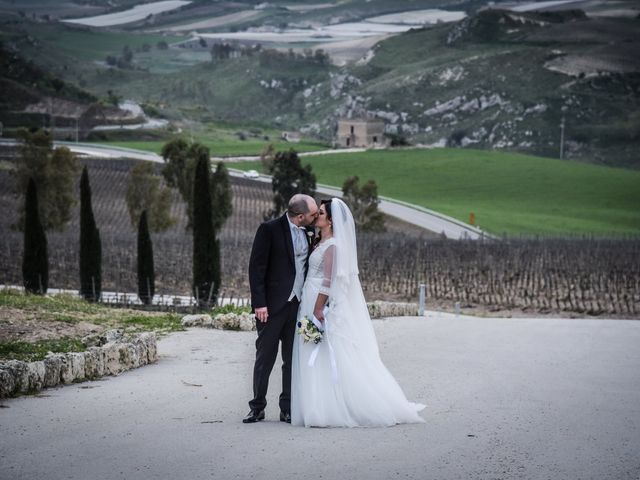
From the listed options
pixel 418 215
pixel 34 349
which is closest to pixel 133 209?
pixel 418 215

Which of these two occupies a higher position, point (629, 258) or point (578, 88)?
point (578, 88)

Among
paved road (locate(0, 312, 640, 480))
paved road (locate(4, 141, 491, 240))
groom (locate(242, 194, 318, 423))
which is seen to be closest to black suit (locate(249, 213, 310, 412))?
groom (locate(242, 194, 318, 423))

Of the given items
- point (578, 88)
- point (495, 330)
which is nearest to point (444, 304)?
point (495, 330)

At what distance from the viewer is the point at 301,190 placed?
86.4 meters

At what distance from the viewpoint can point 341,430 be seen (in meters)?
11.7

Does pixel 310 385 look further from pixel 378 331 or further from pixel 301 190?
pixel 301 190

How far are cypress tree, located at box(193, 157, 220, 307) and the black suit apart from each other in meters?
26.1

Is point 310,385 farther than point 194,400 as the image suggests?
No

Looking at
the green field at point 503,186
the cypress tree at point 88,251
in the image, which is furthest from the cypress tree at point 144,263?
the green field at point 503,186

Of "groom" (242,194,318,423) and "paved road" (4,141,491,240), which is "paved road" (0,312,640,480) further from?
"paved road" (4,141,491,240)

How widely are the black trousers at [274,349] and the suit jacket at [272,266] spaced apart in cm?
12

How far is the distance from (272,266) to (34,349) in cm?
513

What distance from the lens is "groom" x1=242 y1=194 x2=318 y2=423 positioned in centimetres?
1207

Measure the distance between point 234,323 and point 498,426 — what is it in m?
10.0
